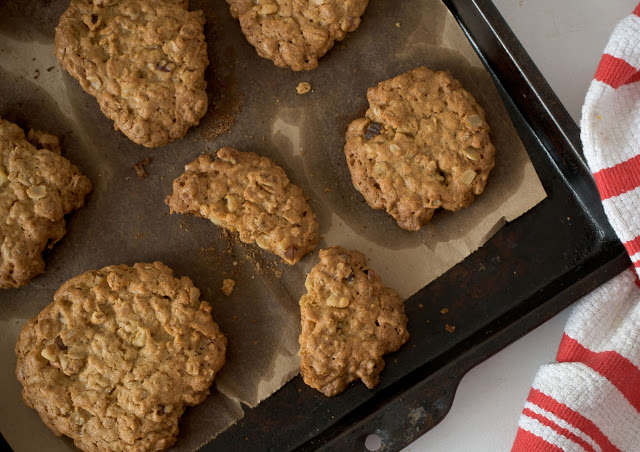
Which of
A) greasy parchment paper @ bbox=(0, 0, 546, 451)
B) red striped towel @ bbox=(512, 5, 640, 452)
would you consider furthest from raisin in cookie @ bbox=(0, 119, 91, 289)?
red striped towel @ bbox=(512, 5, 640, 452)

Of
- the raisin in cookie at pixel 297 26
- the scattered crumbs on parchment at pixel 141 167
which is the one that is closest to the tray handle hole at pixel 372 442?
the scattered crumbs on parchment at pixel 141 167

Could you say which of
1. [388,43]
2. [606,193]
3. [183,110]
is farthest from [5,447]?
[606,193]

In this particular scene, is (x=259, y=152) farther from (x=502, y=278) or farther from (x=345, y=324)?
(x=502, y=278)

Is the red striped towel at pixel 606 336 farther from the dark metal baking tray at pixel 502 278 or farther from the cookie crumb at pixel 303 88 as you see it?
the cookie crumb at pixel 303 88

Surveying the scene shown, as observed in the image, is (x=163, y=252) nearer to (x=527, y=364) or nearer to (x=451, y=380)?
(x=451, y=380)

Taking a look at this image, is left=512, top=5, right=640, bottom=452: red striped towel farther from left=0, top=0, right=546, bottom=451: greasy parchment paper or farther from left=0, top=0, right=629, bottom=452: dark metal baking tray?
left=0, top=0, right=546, bottom=451: greasy parchment paper

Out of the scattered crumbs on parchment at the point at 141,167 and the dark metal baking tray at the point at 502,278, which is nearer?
the dark metal baking tray at the point at 502,278
